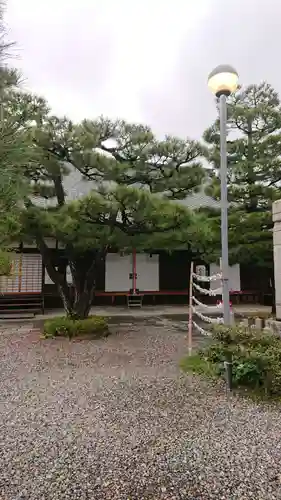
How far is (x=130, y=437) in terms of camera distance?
233cm

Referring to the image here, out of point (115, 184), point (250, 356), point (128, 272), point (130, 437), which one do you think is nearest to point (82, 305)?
point (115, 184)

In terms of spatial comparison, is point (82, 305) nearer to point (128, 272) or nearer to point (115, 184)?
point (115, 184)

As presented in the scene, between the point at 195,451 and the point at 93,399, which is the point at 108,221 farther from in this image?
the point at 195,451

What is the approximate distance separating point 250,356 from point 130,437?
1.56m

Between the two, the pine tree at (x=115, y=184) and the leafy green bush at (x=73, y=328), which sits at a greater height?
the pine tree at (x=115, y=184)

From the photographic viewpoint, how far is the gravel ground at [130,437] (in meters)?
1.77

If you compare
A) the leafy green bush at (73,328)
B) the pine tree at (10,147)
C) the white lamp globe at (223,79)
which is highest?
the white lamp globe at (223,79)

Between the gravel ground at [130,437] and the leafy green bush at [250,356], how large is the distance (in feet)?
0.99

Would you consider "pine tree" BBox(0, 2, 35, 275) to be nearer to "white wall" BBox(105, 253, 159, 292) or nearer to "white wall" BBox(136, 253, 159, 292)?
"white wall" BBox(105, 253, 159, 292)

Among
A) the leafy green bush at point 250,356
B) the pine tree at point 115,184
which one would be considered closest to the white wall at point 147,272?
the pine tree at point 115,184

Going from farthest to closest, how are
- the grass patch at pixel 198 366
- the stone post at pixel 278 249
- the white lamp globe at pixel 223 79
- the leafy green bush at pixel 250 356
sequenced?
1. the stone post at pixel 278 249
2. the grass patch at pixel 198 366
3. the white lamp globe at pixel 223 79
4. the leafy green bush at pixel 250 356

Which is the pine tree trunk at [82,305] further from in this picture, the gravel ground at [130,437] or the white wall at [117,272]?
the white wall at [117,272]

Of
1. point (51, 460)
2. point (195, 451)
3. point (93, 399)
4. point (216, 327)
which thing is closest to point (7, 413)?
point (93, 399)

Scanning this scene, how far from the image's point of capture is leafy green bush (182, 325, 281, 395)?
3125mm
